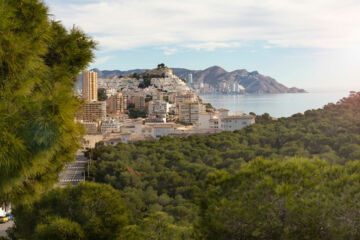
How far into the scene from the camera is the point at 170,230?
A: 142 inches

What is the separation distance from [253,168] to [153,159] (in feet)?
40.0

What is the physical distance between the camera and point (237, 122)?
26234 mm

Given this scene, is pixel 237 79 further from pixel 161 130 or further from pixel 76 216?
pixel 76 216

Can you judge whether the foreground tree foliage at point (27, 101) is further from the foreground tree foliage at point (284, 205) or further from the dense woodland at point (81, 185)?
the foreground tree foliage at point (284, 205)

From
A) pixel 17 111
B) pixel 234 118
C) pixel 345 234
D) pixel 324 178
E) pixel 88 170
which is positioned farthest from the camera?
pixel 234 118

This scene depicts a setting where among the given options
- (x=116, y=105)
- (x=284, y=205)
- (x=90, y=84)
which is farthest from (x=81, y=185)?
(x=90, y=84)

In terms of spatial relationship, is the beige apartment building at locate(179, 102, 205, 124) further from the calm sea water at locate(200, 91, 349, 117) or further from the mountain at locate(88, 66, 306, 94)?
the mountain at locate(88, 66, 306, 94)

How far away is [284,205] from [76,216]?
180 centimetres

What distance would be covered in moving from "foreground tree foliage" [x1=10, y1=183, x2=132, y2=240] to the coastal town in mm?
1303

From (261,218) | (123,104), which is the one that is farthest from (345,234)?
(123,104)

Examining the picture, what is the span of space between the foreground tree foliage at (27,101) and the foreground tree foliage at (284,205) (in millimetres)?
1265

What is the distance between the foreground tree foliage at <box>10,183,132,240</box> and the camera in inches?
112

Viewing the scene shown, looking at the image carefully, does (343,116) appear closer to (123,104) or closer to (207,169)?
(207,169)

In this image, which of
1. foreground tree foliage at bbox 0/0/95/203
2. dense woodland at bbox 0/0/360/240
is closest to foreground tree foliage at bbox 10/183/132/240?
dense woodland at bbox 0/0/360/240
